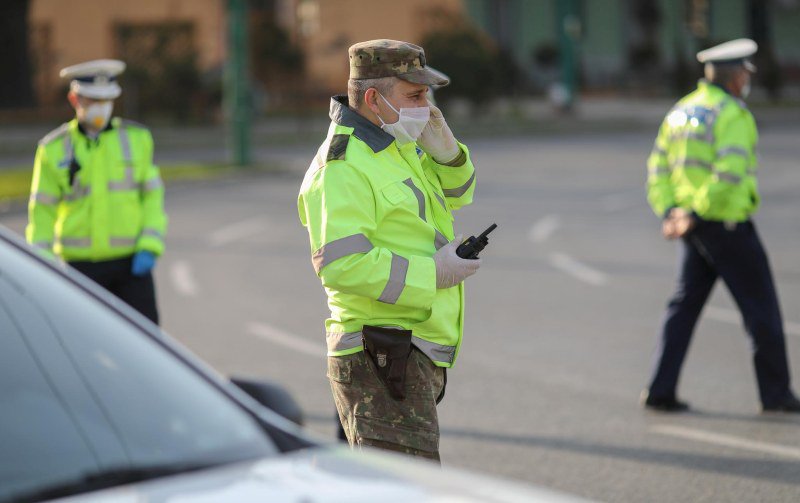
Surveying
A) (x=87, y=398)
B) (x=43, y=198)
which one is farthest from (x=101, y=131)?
(x=87, y=398)

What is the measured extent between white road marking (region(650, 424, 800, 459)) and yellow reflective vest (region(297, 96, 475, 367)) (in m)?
2.77

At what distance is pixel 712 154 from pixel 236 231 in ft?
33.7

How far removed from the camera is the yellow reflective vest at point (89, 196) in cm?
704

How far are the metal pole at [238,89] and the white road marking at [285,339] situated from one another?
50.8ft

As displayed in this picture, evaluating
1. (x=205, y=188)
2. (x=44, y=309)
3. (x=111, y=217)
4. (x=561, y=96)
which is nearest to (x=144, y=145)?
(x=111, y=217)

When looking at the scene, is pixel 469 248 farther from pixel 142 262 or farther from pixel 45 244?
pixel 45 244

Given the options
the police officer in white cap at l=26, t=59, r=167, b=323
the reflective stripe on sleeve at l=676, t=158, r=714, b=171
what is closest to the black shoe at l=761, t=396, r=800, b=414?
the reflective stripe on sleeve at l=676, t=158, r=714, b=171

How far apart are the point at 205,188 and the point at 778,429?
16.9 m

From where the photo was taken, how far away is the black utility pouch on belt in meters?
4.38

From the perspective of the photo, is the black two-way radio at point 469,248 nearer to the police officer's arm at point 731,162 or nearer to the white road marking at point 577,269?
the police officer's arm at point 731,162

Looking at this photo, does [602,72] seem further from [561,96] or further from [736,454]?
[736,454]

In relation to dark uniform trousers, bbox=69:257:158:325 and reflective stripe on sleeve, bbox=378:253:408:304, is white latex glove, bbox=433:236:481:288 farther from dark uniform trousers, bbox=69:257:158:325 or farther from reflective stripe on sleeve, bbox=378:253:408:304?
dark uniform trousers, bbox=69:257:158:325

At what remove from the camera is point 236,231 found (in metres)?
17.2

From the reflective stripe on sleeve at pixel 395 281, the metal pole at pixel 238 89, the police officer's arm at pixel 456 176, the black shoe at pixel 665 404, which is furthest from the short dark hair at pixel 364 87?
the metal pole at pixel 238 89
